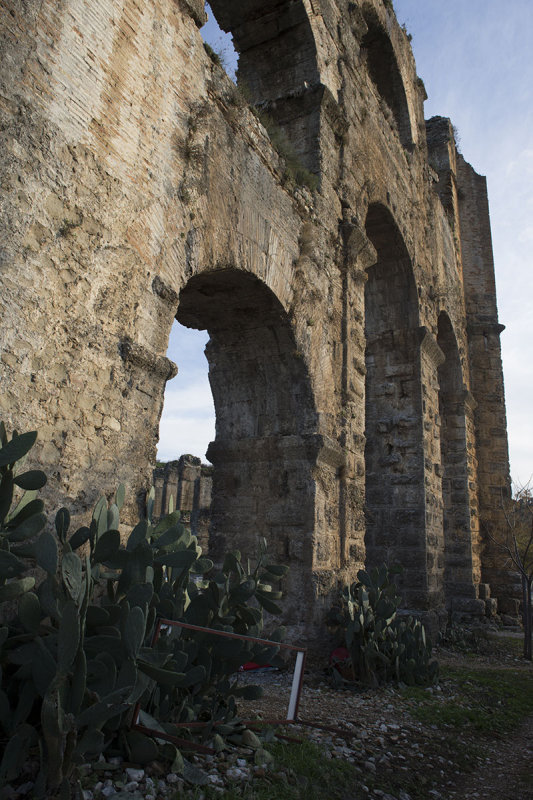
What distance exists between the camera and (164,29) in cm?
375

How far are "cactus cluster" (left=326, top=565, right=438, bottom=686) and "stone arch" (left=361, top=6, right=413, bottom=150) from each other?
7.88m

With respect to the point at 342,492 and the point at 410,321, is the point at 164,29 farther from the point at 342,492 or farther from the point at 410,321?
the point at 410,321

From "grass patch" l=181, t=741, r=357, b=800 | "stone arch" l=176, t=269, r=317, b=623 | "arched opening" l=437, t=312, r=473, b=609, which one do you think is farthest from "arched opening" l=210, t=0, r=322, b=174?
"arched opening" l=437, t=312, r=473, b=609

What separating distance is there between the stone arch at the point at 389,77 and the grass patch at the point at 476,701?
8199mm

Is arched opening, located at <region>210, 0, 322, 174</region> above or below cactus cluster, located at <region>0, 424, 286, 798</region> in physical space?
above

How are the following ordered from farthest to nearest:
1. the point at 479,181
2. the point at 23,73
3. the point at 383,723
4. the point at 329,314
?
the point at 479,181 < the point at 329,314 < the point at 383,723 < the point at 23,73

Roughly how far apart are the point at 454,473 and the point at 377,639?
717 centimetres

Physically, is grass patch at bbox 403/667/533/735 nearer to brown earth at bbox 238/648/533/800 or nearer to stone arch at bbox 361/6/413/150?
brown earth at bbox 238/648/533/800

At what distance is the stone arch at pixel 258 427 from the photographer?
16.3 feet

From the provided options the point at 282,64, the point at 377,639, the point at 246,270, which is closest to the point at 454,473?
the point at 377,639

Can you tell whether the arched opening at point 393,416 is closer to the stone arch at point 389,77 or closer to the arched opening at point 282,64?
the arched opening at point 282,64

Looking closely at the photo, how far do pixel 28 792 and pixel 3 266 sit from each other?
2.01 meters

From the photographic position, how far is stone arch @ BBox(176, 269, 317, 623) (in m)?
4.96

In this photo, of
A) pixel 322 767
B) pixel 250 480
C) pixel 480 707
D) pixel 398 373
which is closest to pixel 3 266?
pixel 322 767
